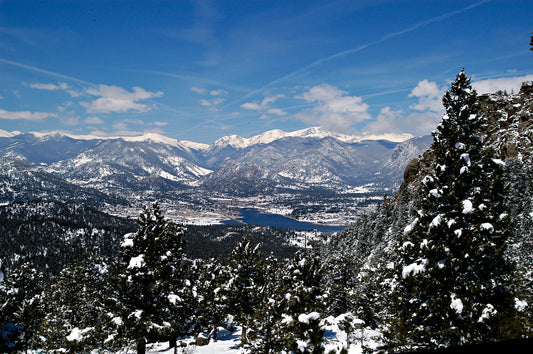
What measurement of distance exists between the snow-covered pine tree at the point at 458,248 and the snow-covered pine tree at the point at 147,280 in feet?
56.3

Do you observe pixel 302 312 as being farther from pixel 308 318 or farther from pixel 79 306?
pixel 79 306

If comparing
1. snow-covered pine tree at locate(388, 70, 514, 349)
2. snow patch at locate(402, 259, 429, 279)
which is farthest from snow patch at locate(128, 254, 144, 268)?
snow patch at locate(402, 259, 429, 279)

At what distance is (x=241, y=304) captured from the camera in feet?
127

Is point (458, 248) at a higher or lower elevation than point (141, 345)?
higher

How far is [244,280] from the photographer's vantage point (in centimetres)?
3900

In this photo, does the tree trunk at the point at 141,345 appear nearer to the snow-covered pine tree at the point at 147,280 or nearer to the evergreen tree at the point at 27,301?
the snow-covered pine tree at the point at 147,280

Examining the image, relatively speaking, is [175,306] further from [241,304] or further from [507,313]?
[507,313]

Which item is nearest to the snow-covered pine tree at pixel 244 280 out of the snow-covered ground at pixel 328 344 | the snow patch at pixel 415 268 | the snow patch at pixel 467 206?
the snow-covered ground at pixel 328 344

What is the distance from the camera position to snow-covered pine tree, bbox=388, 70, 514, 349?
48.4 feet

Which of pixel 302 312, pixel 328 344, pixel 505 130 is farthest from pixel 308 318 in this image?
pixel 505 130

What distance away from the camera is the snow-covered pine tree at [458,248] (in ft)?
48.4

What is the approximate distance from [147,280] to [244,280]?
16.7 metres

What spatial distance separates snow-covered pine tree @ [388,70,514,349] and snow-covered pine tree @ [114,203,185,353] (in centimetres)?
1716

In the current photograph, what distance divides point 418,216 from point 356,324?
2410 centimetres
